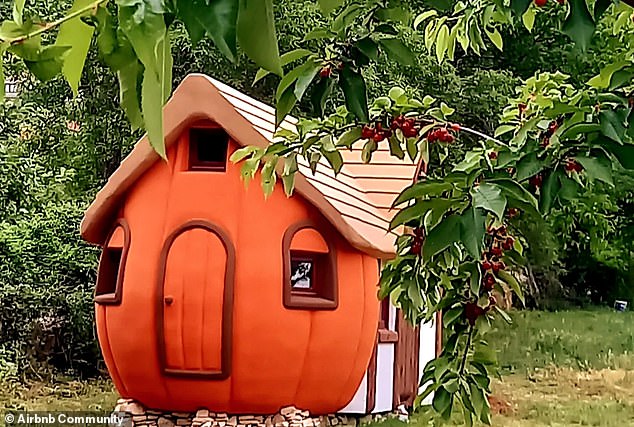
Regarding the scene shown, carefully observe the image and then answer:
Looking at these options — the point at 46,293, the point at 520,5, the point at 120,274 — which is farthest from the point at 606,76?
the point at 46,293

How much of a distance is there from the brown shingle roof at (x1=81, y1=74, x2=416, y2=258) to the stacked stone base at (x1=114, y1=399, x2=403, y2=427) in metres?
1.27

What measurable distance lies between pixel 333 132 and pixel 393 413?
5.76m

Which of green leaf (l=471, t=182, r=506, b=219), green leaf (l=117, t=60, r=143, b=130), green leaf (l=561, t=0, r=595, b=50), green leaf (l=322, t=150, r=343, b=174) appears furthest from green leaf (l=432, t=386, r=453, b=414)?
green leaf (l=117, t=60, r=143, b=130)

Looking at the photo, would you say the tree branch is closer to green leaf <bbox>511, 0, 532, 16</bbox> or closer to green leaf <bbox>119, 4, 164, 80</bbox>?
green leaf <bbox>119, 4, 164, 80</bbox>

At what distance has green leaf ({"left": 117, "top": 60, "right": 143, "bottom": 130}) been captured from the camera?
58 centimetres

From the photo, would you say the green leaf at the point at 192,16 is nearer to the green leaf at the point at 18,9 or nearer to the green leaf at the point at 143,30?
the green leaf at the point at 143,30

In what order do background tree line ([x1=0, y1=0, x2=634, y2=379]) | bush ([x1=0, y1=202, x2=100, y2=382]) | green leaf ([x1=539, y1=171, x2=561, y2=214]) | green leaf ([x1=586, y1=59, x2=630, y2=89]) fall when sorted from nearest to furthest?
green leaf ([x1=539, y1=171, x2=561, y2=214]), green leaf ([x1=586, y1=59, x2=630, y2=89]), background tree line ([x1=0, y1=0, x2=634, y2=379]), bush ([x1=0, y1=202, x2=100, y2=382])

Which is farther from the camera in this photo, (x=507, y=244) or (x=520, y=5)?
(x=507, y=244)

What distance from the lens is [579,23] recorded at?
102 centimetres

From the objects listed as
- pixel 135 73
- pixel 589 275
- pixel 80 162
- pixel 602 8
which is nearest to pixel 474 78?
pixel 80 162

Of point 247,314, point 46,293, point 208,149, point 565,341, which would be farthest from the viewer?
point 565,341

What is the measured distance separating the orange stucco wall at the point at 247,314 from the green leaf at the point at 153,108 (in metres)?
5.36

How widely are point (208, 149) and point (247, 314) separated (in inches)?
51.5

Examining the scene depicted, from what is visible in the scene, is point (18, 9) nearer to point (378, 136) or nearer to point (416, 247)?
point (416, 247)
